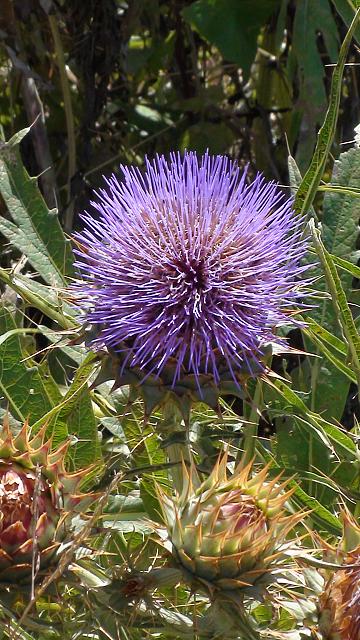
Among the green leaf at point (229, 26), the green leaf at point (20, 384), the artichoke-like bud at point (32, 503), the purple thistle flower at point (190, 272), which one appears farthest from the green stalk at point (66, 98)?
the artichoke-like bud at point (32, 503)

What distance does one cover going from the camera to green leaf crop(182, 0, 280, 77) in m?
2.34

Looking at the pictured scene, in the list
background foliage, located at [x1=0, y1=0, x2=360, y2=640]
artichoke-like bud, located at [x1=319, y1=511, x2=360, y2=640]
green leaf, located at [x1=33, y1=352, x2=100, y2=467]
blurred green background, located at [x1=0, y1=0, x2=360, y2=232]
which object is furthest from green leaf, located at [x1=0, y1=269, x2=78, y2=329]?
blurred green background, located at [x1=0, y1=0, x2=360, y2=232]

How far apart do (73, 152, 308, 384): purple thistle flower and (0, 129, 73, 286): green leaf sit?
0.31 m

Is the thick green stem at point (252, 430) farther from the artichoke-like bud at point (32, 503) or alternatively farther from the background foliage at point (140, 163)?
the artichoke-like bud at point (32, 503)

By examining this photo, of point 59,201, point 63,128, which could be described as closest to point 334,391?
point 59,201

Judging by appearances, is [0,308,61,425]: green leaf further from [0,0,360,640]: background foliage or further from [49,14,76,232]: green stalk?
[49,14,76,232]: green stalk

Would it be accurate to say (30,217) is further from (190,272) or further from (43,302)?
Result: (190,272)

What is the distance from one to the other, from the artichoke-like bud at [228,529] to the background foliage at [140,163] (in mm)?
40

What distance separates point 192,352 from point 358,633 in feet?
1.24

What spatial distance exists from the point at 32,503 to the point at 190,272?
355 millimetres

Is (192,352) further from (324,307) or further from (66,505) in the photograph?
(324,307)

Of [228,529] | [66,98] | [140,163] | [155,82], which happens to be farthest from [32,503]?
[155,82]

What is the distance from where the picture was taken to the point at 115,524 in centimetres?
148

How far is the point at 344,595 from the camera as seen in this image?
1186 mm
